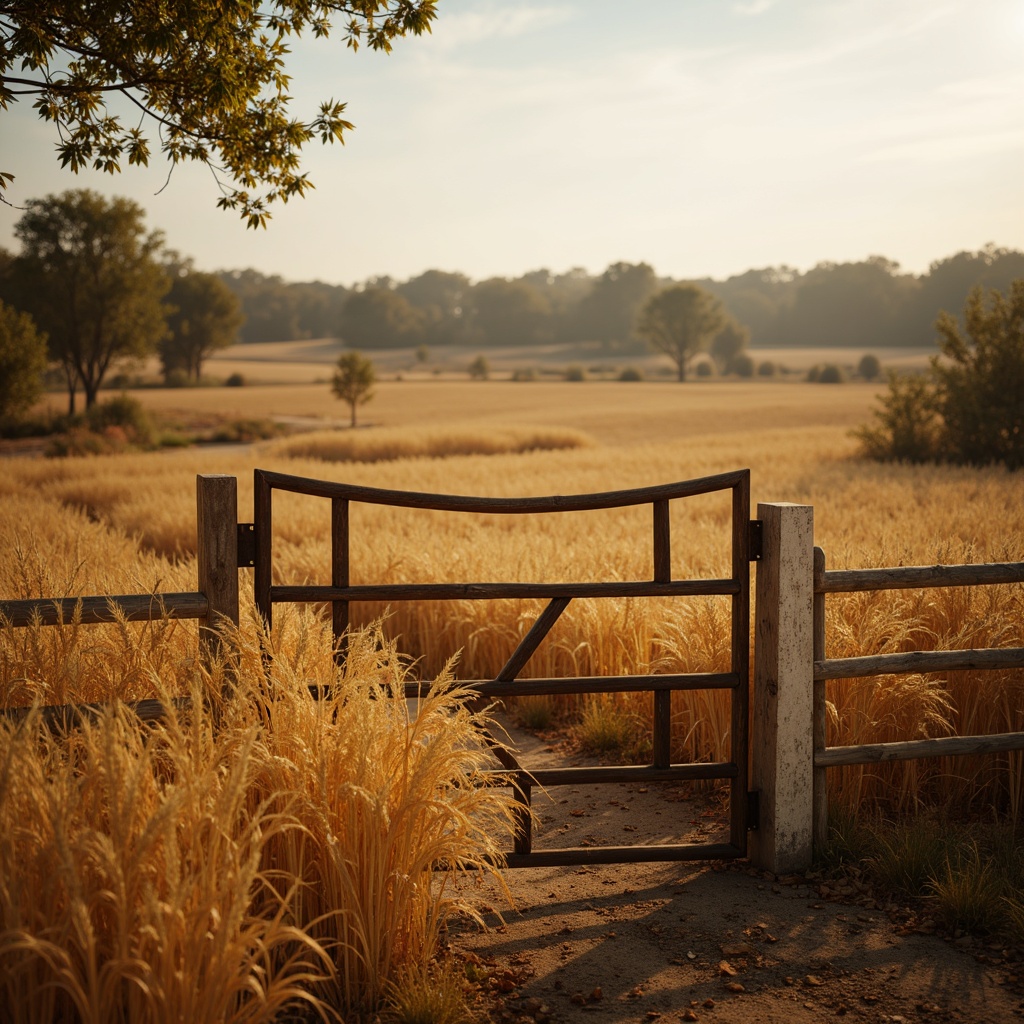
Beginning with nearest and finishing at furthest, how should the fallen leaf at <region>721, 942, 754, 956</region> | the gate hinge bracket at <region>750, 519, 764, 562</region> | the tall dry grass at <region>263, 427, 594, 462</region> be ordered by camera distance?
1. the fallen leaf at <region>721, 942, 754, 956</region>
2. the gate hinge bracket at <region>750, 519, 764, 562</region>
3. the tall dry grass at <region>263, 427, 594, 462</region>

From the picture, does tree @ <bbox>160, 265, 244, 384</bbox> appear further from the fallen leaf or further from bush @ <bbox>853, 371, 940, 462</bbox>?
the fallen leaf

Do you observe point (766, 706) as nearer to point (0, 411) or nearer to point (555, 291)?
point (0, 411)

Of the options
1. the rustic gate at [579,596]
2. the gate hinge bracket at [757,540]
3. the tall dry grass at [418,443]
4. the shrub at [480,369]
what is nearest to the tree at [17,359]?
the tall dry grass at [418,443]

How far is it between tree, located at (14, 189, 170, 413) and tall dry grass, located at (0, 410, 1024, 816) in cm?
3476

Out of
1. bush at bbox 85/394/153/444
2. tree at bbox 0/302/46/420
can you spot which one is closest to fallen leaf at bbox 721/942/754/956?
tree at bbox 0/302/46/420

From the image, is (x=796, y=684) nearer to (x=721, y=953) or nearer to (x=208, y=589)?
(x=721, y=953)

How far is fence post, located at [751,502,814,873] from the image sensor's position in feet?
12.9

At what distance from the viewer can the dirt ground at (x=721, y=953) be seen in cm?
304

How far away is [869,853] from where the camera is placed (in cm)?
411

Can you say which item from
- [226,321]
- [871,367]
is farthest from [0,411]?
[871,367]

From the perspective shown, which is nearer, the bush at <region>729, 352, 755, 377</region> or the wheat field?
the wheat field

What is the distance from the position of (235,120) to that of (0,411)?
32.1 meters

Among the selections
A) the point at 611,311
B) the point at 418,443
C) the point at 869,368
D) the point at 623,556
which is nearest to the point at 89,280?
the point at 418,443

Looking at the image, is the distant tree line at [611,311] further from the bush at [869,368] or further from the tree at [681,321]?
the bush at [869,368]
